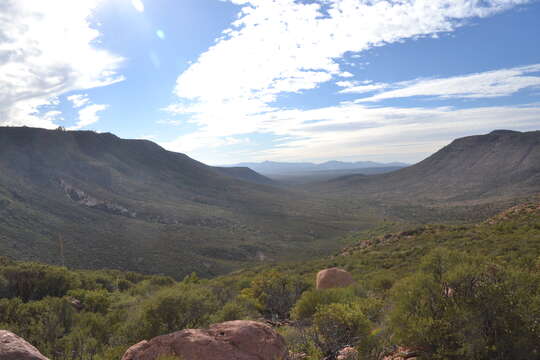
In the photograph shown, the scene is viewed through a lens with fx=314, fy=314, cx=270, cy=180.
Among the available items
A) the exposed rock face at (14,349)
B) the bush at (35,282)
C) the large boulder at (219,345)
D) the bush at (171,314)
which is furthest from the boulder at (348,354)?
the bush at (35,282)

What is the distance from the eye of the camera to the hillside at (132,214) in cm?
4809

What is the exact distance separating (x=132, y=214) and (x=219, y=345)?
228 feet

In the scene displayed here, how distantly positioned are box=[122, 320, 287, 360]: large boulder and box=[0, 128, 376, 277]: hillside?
136 feet

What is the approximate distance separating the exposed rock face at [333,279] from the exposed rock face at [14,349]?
14.7m

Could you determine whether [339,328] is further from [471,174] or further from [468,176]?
[471,174]

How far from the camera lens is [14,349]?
20.9ft

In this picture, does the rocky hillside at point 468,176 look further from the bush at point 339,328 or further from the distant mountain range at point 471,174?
the bush at point 339,328

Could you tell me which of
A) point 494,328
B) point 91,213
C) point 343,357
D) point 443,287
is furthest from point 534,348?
point 91,213

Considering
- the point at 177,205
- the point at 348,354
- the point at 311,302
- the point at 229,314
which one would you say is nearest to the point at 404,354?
the point at 348,354

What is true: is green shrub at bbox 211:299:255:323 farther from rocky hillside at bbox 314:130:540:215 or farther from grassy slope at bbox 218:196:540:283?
rocky hillside at bbox 314:130:540:215

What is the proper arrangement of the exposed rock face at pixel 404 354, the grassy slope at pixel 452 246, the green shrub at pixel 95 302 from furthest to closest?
the grassy slope at pixel 452 246 → the green shrub at pixel 95 302 → the exposed rock face at pixel 404 354

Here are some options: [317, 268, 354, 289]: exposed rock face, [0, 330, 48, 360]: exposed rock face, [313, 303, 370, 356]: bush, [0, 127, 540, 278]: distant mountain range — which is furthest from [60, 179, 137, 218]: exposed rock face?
[313, 303, 370, 356]: bush

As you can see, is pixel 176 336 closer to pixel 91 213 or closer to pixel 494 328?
pixel 494 328

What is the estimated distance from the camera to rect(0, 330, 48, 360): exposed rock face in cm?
625
